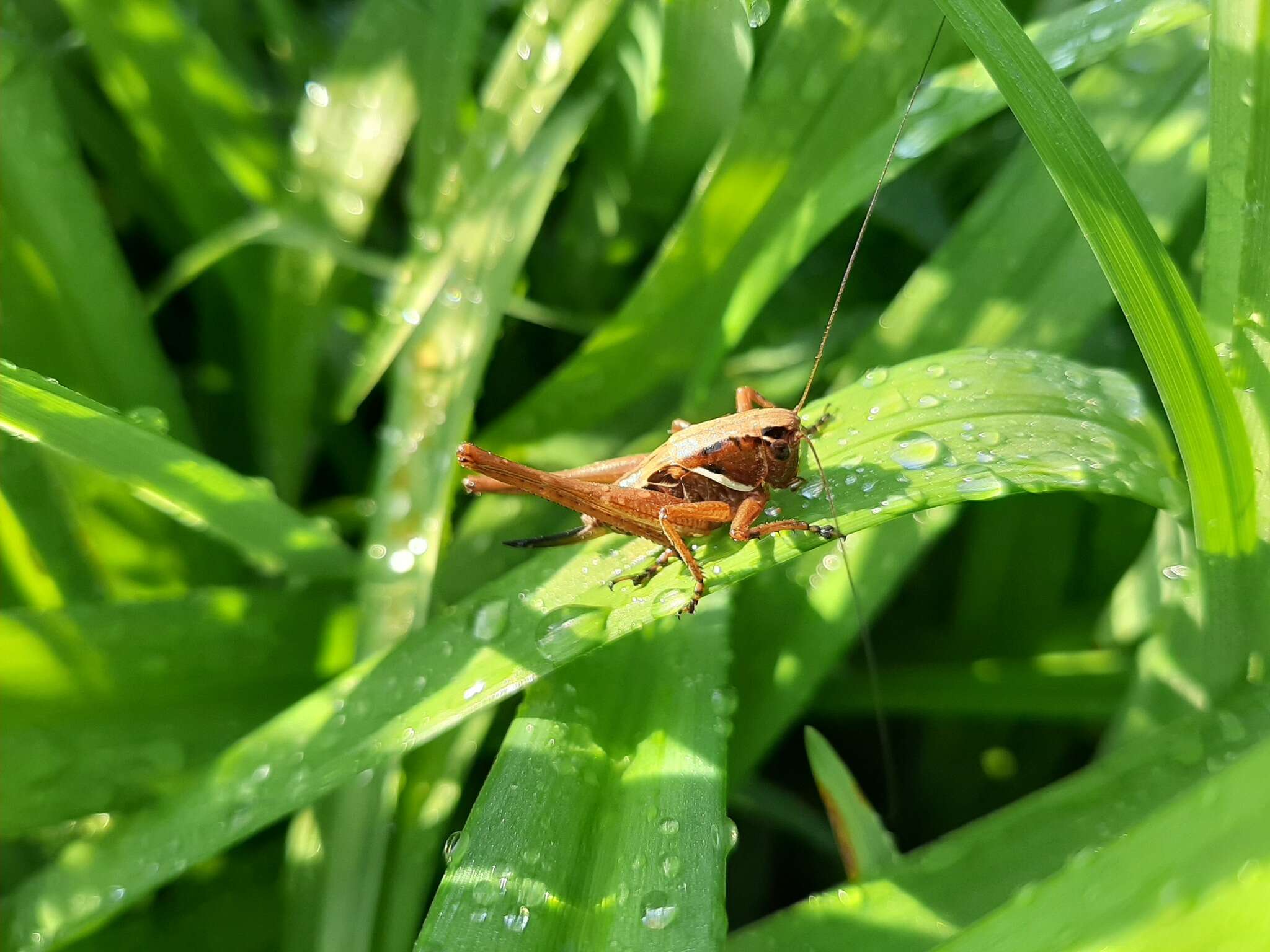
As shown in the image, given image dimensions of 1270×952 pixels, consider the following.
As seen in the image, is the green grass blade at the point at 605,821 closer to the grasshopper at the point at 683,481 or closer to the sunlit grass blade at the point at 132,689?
the grasshopper at the point at 683,481

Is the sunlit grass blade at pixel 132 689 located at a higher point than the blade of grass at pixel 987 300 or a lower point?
lower

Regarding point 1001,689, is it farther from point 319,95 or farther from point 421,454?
point 319,95

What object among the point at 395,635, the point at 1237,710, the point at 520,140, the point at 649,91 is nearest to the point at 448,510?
the point at 395,635

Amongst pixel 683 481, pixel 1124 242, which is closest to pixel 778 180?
pixel 683 481

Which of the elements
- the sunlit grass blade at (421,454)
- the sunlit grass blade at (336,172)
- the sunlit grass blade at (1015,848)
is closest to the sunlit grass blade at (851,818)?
the sunlit grass blade at (1015,848)

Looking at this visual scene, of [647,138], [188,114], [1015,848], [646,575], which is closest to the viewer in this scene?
[1015,848]

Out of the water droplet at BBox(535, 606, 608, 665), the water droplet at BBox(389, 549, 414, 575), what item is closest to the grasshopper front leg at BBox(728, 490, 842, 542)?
the water droplet at BBox(535, 606, 608, 665)
